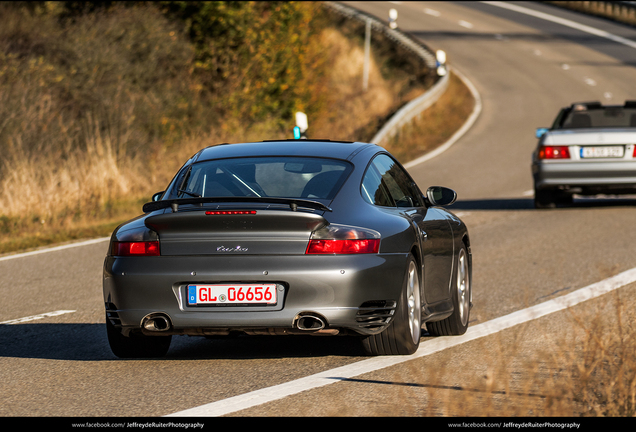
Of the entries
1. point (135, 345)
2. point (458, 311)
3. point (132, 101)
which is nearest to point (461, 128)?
point (132, 101)

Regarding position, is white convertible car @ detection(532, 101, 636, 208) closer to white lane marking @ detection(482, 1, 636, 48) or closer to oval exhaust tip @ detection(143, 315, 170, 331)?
oval exhaust tip @ detection(143, 315, 170, 331)

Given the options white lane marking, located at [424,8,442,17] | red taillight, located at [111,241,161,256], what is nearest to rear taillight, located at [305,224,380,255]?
red taillight, located at [111,241,161,256]

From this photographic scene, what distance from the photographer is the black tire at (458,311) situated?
7.70 m

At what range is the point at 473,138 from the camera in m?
31.8

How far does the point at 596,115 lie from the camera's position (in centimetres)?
1738

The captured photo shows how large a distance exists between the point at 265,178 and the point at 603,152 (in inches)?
A: 421

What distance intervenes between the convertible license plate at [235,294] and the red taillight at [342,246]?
1.08 ft

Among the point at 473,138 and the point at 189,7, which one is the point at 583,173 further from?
the point at 189,7

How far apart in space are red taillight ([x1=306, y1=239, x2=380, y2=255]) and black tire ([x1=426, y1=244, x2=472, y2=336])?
62.0 inches

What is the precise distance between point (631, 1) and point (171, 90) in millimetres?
41403

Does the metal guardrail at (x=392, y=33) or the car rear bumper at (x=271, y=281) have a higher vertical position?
the car rear bumper at (x=271, y=281)

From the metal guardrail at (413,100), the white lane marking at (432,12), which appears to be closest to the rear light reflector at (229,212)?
the metal guardrail at (413,100)

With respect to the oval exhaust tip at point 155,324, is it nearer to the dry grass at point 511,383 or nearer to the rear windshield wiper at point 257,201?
the rear windshield wiper at point 257,201
